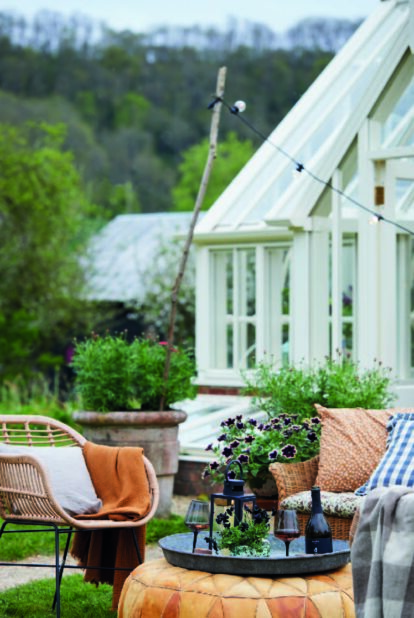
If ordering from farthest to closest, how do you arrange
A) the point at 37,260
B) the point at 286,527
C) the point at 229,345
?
the point at 37,260, the point at 229,345, the point at 286,527

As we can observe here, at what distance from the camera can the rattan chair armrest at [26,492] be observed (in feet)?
16.7

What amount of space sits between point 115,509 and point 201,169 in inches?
1600

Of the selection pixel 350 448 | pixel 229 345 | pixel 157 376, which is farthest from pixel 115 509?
pixel 229 345

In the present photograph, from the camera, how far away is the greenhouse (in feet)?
29.5

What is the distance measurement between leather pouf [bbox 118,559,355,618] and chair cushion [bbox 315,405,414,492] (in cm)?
145

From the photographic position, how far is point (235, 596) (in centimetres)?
400

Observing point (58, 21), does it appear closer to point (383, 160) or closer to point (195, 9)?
point (195, 9)

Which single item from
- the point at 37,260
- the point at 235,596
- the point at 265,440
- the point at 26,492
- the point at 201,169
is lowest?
the point at 235,596

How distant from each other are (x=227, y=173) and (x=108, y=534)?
1589 inches

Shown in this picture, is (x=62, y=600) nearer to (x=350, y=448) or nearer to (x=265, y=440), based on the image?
(x=265, y=440)

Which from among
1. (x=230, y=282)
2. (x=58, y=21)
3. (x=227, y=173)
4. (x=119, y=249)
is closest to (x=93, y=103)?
(x=58, y=21)

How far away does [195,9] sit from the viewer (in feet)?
192

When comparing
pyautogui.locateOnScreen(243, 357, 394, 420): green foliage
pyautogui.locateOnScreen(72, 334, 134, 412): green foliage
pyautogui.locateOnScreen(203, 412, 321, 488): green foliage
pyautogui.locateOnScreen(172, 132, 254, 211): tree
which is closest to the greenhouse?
pyautogui.locateOnScreen(243, 357, 394, 420): green foliage

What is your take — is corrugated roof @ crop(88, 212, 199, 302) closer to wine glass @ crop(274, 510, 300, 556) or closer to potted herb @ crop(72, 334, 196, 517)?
potted herb @ crop(72, 334, 196, 517)
